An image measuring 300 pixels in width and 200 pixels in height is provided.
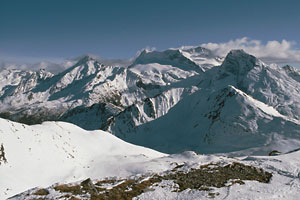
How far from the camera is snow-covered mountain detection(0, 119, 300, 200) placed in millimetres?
23922

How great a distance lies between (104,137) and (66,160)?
651 inches

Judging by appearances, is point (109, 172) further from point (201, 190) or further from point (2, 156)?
point (201, 190)

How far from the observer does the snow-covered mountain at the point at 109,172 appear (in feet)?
78.5

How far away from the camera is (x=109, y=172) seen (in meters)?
42.3

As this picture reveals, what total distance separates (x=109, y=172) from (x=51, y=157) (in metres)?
10.7

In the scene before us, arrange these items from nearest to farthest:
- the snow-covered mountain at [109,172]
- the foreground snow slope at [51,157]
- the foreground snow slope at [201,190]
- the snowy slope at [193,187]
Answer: the foreground snow slope at [201,190]
the snowy slope at [193,187]
the snow-covered mountain at [109,172]
the foreground snow slope at [51,157]

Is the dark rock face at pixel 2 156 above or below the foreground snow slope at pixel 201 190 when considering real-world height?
above

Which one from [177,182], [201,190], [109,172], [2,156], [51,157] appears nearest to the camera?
[201,190]

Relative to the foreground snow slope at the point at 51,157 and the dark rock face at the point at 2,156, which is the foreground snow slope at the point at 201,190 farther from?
the dark rock face at the point at 2,156

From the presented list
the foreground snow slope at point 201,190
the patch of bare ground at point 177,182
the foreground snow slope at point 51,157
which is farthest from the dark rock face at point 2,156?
the patch of bare ground at point 177,182

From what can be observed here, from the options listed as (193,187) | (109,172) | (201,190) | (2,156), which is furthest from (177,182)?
(2,156)

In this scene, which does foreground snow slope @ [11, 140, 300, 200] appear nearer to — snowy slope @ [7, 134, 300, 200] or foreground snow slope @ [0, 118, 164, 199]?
snowy slope @ [7, 134, 300, 200]

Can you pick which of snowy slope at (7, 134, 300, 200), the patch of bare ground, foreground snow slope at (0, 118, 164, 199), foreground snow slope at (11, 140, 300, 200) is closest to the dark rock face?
foreground snow slope at (0, 118, 164, 199)

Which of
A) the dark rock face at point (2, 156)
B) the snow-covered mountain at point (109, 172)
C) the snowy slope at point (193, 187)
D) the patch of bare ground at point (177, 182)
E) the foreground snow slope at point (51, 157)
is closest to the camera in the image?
the snowy slope at point (193, 187)
